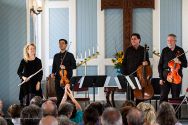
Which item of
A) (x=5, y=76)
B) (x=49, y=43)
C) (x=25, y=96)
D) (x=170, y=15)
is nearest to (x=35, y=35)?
(x=49, y=43)

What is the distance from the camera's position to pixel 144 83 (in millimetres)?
6957

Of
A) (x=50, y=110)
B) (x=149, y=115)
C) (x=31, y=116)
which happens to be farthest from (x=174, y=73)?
(x=31, y=116)

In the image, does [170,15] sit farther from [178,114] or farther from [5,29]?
[5,29]

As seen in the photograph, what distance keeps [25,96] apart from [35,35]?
2.17 metres

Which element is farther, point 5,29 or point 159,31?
point 159,31

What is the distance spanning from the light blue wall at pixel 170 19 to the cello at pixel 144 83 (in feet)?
7.02

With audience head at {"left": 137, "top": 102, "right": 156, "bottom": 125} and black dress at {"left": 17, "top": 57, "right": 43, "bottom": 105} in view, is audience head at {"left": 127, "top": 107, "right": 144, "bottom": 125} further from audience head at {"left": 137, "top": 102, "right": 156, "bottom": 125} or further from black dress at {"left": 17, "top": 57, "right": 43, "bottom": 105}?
black dress at {"left": 17, "top": 57, "right": 43, "bottom": 105}

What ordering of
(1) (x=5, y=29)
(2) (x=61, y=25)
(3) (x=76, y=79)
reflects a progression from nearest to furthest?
(3) (x=76, y=79) < (1) (x=5, y=29) < (2) (x=61, y=25)

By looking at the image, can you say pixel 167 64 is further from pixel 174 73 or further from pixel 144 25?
pixel 144 25

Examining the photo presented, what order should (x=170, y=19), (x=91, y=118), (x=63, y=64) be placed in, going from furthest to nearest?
(x=170, y=19)
(x=63, y=64)
(x=91, y=118)

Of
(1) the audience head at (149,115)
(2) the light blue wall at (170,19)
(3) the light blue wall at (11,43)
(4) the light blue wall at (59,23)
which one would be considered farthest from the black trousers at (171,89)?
(1) the audience head at (149,115)

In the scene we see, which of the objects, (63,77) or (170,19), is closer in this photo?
(63,77)

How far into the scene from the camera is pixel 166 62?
23.3 ft

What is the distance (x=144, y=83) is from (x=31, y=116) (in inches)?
157
